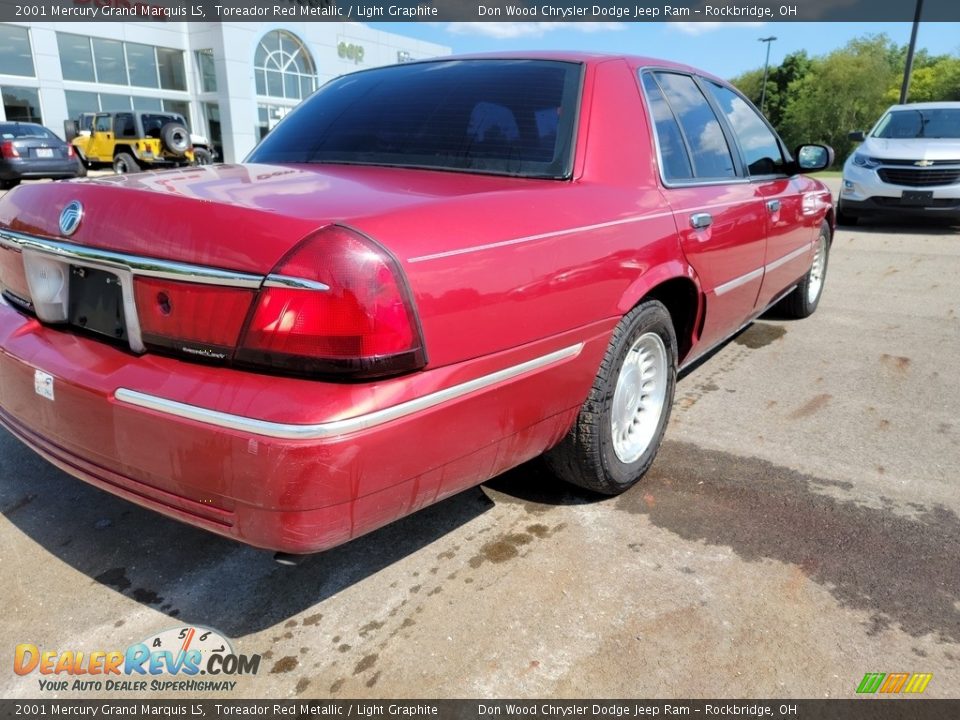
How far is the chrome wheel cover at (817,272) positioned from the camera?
546 cm

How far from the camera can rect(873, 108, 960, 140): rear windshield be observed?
9.81 metres

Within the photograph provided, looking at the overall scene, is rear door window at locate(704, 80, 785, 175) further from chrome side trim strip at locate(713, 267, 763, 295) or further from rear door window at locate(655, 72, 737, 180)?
chrome side trim strip at locate(713, 267, 763, 295)

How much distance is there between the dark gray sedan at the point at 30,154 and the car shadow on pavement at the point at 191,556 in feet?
52.1

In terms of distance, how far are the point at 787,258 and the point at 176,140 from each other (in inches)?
679

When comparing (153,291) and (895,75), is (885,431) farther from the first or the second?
(895,75)

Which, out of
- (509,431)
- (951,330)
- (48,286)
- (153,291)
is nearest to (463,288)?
(509,431)

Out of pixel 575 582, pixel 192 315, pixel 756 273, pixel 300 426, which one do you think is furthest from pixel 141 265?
pixel 756 273

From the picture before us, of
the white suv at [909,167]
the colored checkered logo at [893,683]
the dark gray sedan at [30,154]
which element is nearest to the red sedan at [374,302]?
the colored checkered logo at [893,683]

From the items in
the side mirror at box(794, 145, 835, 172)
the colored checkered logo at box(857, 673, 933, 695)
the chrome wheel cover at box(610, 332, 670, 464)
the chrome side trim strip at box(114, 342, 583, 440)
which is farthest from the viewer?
the side mirror at box(794, 145, 835, 172)

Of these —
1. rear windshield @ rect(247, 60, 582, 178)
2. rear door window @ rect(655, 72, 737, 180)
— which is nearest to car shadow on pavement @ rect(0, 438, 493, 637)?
rear windshield @ rect(247, 60, 582, 178)

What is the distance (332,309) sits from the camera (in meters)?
1.66

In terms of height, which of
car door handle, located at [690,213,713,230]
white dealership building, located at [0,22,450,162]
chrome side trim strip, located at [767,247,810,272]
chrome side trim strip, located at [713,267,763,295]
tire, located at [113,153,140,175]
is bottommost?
tire, located at [113,153,140,175]

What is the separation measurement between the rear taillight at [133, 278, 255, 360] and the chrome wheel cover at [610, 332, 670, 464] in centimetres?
139

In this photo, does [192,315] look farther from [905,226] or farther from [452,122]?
[905,226]
